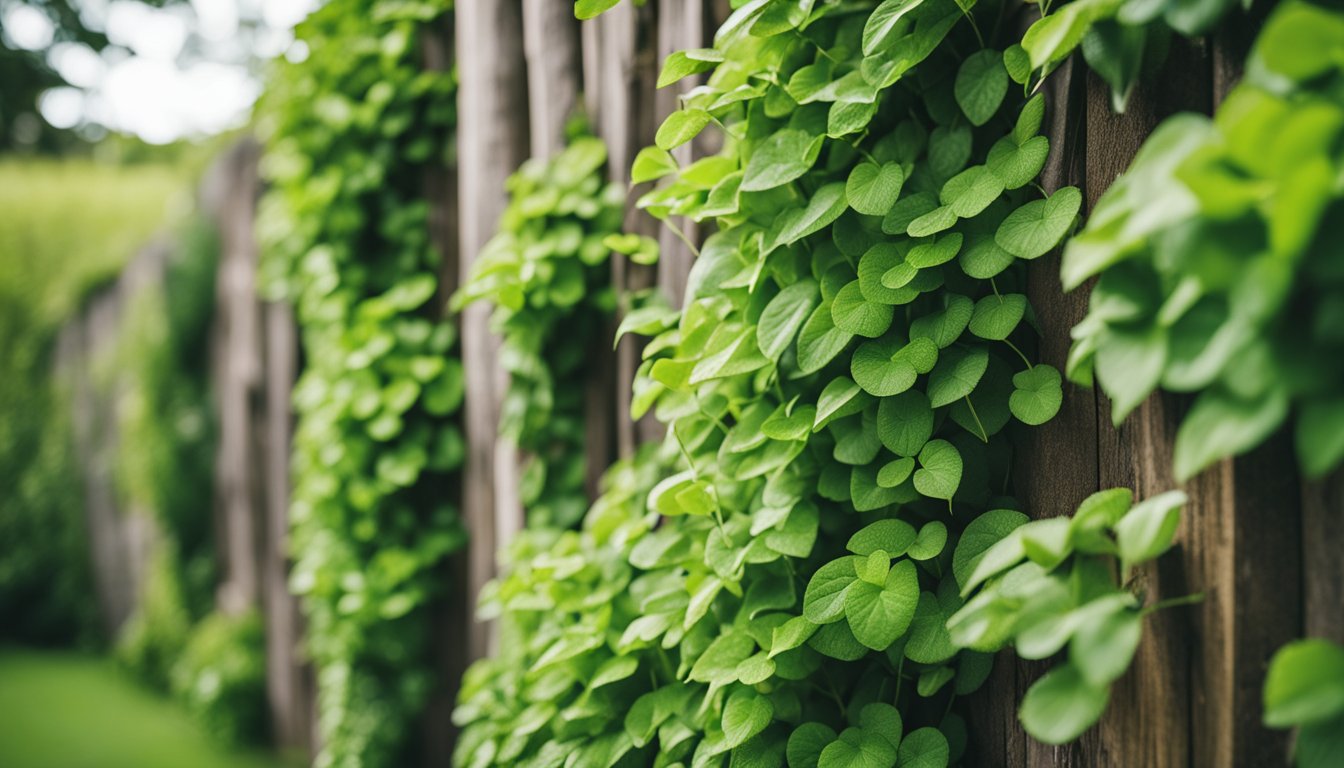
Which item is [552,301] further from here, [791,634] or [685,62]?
[791,634]

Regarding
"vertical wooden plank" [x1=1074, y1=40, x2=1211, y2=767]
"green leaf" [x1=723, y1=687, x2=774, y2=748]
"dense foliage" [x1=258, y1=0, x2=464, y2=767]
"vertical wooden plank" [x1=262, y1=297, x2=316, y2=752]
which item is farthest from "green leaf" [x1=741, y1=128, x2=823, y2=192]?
"vertical wooden plank" [x1=262, y1=297, x2=316, y2=752]

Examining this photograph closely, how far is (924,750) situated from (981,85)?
87 cm

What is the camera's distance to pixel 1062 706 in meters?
0.82

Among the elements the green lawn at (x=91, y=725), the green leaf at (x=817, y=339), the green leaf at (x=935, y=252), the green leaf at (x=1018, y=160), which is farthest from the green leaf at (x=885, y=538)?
the green lawn at (x=91, y=725)

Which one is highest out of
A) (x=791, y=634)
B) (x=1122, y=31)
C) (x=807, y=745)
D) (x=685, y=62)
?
(x=685, y=62)

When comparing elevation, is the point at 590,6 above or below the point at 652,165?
above

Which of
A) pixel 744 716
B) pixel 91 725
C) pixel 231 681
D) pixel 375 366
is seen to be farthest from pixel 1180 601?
pixel 91 725

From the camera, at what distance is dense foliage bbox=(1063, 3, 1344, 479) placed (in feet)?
2.18

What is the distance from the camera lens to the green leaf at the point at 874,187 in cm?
112

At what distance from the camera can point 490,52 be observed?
6.49 feet

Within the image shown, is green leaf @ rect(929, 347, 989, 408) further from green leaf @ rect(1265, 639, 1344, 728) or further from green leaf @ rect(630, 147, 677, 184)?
green leaf @ rect(630, 147, 677, 184)

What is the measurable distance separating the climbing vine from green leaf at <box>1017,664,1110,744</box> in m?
0.08

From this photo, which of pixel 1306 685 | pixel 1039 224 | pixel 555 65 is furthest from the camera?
pixel 555 65

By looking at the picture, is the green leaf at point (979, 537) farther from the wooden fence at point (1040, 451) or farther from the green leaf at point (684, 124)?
the green leaf at point (684, 124)
